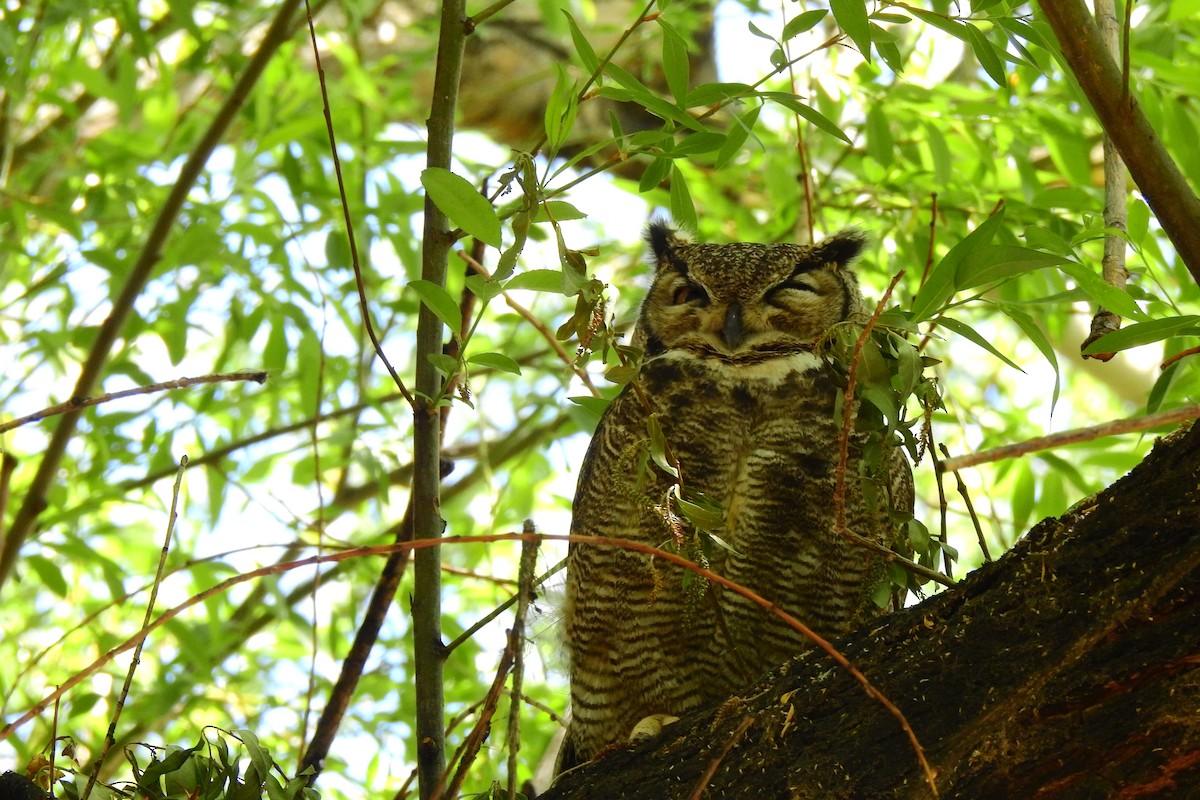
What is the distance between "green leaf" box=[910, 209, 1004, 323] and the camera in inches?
52.2

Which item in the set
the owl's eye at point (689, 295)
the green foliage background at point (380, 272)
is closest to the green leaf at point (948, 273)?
the green foliage background at point (380, 272)

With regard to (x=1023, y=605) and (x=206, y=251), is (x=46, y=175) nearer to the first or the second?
(x=206, y=251)

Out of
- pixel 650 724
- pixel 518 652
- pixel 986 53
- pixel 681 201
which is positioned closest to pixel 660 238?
pixel 681 201

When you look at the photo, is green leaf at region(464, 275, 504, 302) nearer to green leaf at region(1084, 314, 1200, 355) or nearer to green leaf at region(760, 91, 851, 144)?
green leaf at region(760, 91, 851, 144)

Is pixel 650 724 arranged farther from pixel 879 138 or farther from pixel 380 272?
pixel 380 272

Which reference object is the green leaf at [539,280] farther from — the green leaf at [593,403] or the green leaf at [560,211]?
the green leaf at [593,403]

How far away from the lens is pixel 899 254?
2641mm

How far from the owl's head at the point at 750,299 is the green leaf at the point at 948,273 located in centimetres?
83

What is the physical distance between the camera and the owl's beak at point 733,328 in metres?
2.25

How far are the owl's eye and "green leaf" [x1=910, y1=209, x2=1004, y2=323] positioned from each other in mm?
1051

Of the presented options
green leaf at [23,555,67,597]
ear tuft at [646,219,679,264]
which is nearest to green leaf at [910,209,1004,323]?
ear tuft at [646,219,679,264]

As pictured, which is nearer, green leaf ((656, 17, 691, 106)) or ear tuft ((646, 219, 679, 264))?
green leaf ((656, 17, 691, 106))

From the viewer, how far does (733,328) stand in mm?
2275

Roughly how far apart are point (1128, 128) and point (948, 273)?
0.27 m
